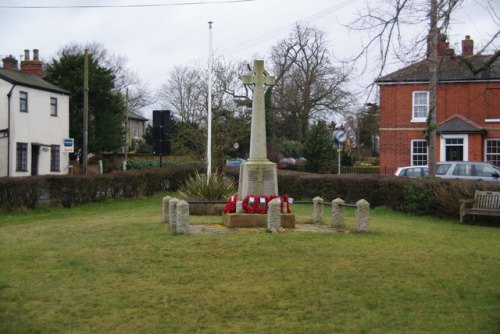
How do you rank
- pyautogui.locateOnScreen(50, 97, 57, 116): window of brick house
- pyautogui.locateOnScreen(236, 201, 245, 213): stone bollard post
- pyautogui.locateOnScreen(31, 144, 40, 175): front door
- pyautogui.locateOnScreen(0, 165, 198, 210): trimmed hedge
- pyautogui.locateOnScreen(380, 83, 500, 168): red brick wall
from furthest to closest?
pyautogui.locateOnScreen(50, 97, 57, 116): window of brick house < pyautogui.locateOnScreen(31, 144, 40, 175): front door < pyautogui.locateOnScreen(380, 83, 500, 168): red brick wall < pyautogui.locateOnScreen(0, 165, 198, 210): trimmed hedge < pyautogui.locateOnScreen(236, 201, 245, 213): stone bollard post

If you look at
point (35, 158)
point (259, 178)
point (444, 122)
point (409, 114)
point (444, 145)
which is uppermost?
point (409, 114)

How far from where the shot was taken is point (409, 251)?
37.2 feet

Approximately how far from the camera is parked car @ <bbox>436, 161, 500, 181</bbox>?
23938mm

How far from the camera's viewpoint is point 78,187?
23312 millimetres

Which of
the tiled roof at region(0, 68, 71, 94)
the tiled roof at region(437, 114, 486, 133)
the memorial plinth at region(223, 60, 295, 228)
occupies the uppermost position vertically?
the tiled roof at region(0, 68, 71, 94)

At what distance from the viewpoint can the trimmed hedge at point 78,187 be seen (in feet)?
67.9

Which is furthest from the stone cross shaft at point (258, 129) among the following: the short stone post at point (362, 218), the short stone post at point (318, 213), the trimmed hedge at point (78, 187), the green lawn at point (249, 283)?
the trimmed hedge at point (78, 187)

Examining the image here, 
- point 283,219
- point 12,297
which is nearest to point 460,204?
point 283,219

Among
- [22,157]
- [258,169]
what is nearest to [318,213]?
[258,169]

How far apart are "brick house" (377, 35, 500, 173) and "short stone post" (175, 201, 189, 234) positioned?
77.6 ft

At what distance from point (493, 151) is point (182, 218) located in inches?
1089

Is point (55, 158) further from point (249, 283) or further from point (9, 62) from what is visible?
point (249, 283)

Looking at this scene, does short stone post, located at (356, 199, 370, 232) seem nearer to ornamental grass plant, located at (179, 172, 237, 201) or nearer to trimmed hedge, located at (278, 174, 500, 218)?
ornamental grass plant, located at (179, 172, 237, 201)

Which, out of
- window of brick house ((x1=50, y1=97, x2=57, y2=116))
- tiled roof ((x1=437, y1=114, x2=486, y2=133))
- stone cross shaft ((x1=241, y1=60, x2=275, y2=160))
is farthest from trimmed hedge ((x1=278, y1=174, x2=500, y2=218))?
window of brick house ((x1=50, y1=97, x2=57, y2=116))
